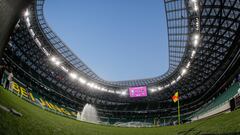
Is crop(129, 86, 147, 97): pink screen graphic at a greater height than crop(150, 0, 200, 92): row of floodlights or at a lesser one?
lesser

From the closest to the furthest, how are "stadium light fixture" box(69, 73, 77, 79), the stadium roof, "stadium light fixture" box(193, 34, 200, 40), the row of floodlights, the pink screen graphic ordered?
1. the row of floodlights
2. "stadium light fixture" box(193, 34, 200, 40)
3. the stadium roof
4. "stadium light fixture" box(69, 73, 77, 79)
5. the pink screen graphic

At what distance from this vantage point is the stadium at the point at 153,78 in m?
34.4

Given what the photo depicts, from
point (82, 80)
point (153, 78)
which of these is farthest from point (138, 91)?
point (82, 80)

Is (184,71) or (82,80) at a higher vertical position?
(184,71)

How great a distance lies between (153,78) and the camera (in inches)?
2677

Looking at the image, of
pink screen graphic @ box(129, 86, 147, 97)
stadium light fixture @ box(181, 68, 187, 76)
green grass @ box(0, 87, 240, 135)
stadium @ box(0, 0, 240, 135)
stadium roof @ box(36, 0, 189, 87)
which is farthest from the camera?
pink screen graphic @ box(129, 86, 147, 97)

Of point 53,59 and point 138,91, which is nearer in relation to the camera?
point 53,59

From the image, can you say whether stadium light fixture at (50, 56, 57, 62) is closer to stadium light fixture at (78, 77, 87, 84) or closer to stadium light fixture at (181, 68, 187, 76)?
stadium light fixture at (78, 77, 87, 84)

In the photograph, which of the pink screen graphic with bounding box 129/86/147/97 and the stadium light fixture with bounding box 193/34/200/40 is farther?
the pink screen graphic with bounding box 129/86/147/97

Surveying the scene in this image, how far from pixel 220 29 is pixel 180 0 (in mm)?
9632

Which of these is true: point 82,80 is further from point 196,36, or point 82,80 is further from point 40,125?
point 40,125

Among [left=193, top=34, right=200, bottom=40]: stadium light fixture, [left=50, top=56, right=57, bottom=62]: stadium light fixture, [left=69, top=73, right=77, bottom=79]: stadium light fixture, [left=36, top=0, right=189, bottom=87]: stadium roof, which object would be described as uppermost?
[left=36, top=0, right=189, bottom=87]: stadium roof

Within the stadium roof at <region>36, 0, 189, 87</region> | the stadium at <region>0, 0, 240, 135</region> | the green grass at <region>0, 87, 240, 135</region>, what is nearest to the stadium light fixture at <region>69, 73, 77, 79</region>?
the stadium at <region>0, 0, 240, 135</region>

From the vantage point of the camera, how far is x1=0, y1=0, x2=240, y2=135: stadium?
34438mm
